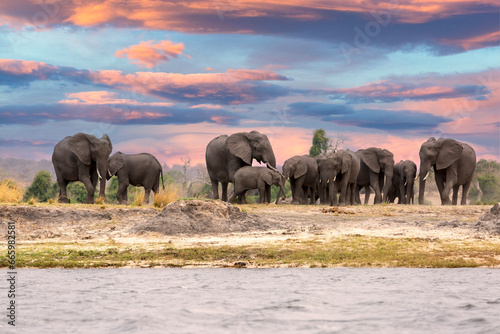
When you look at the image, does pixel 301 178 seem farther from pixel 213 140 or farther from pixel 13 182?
pixel 13 182

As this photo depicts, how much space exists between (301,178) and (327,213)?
8881 millimetres

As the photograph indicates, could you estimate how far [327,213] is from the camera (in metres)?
21.1

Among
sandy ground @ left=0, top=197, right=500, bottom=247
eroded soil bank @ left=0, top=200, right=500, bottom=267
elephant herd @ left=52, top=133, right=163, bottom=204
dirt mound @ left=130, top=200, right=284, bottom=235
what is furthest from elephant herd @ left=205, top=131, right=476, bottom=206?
dirt mound @ left=130, top=200, right=284, bottom=235

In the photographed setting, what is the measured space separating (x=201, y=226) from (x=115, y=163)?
1376 cm

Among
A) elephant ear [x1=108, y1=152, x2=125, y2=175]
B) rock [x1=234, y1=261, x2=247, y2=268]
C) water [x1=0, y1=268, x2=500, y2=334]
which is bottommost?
water [x1=0, y1=268, x2=500, y2=334]

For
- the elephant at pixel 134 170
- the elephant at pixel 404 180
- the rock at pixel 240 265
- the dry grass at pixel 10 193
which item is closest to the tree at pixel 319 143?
the elephant at pixel 404 180

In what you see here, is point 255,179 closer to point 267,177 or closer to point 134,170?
point 267,177

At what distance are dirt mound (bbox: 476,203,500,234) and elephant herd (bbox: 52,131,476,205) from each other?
1152 centimetres

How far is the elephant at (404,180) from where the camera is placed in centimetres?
3412

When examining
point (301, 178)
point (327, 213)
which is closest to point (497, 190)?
point (301, 178)

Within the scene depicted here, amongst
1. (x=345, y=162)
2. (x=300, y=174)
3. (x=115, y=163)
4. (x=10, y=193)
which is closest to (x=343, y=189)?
(x=345, y=162)

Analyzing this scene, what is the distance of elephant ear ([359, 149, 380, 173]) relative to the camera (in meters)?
34.8

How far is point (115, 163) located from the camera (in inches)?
1134

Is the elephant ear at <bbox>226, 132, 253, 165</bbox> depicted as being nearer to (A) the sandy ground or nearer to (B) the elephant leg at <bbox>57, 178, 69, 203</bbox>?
(B) the elephant leg at <bbox>57, 178, 69, 203</bbox>
